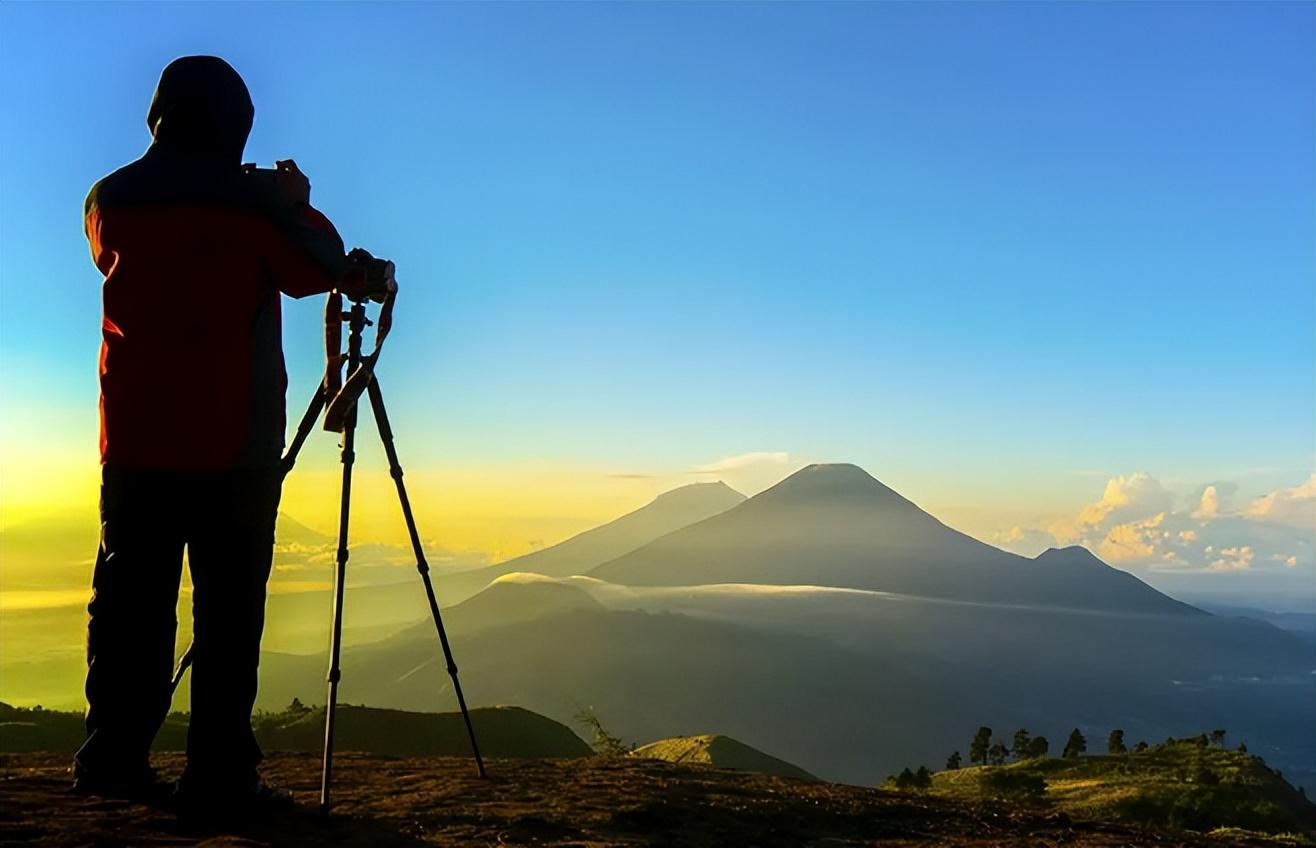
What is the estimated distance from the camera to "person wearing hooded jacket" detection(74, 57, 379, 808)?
514cm

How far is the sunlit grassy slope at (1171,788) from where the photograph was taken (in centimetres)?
1321

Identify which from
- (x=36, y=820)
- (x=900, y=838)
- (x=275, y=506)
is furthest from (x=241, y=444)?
(x=900, y=838)

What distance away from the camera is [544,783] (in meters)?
7.08

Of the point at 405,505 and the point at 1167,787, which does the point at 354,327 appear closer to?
the point at 405,505

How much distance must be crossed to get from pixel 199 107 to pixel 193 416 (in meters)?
1.69

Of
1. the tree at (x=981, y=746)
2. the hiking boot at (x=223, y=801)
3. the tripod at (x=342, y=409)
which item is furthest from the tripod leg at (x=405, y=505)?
the tree at (x=981, y=746)

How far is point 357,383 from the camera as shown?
5918 mm

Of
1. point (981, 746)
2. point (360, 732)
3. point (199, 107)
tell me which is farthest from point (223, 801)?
point (981, 746)

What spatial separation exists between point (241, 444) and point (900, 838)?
4502 mm

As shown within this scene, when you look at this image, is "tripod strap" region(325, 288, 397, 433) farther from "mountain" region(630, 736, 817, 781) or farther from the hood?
"mountain" region(630, 736, 817, 781)

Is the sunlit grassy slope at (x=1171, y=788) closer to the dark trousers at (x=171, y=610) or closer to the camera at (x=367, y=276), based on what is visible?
the dark trousers at (x=171, y=610)

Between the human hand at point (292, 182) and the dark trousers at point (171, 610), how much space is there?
60.3 inches

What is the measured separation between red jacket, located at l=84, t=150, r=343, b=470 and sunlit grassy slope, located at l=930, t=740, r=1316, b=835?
7044 millimetres

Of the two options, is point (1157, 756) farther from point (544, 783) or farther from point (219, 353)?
point (219, 353)
